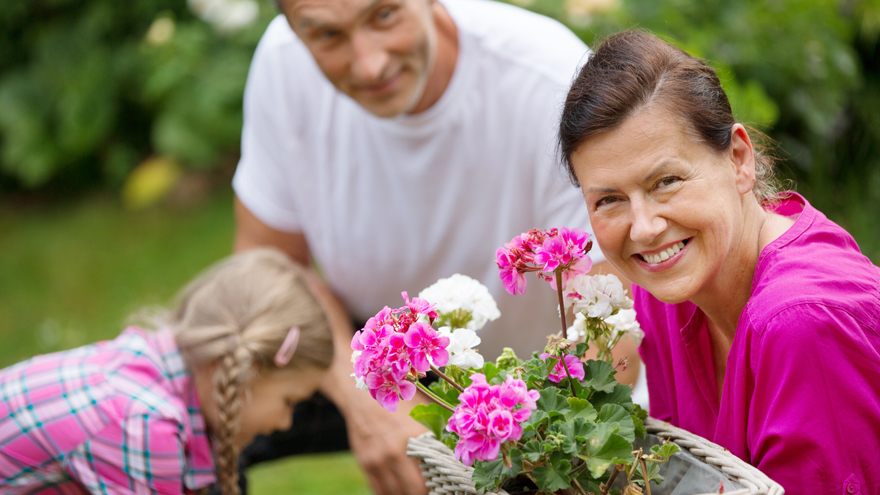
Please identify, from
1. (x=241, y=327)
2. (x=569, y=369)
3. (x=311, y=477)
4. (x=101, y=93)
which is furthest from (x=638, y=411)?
(x=101, y=93)

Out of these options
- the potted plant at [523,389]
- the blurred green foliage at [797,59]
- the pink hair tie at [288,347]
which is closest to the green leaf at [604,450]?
the potted plant at [523,389]

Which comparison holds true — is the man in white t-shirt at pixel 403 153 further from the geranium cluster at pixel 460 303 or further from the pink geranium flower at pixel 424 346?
the pink geranium flower at pixel 424 346

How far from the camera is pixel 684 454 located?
130 centimetres

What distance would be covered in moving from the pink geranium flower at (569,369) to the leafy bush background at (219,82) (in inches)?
29.2

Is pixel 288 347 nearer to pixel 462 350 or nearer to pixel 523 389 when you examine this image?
pixel 462 350

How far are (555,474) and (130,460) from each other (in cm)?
142

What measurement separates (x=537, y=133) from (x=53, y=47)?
5426mm

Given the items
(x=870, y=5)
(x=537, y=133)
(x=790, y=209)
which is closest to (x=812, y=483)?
(x=790, y=209)

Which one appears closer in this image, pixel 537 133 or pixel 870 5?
pixel 537 133

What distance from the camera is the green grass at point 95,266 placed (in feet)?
16.0

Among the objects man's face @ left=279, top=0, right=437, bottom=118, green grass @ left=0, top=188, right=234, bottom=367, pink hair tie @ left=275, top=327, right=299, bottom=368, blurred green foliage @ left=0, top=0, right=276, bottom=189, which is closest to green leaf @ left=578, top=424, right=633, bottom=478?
man's face @ left=279, top=0, right=437, bottom=118

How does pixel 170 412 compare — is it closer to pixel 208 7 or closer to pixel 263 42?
pixel 263 42

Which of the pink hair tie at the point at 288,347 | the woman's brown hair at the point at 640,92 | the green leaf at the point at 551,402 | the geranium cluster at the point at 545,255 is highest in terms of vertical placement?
the woman's brown hair at the point at 640,92

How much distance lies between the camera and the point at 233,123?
5730 mm
